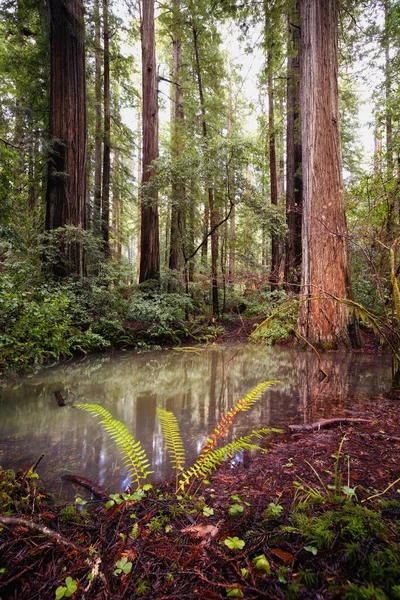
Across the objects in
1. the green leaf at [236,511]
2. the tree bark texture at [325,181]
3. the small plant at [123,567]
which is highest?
the tree bark texture at [325,181]

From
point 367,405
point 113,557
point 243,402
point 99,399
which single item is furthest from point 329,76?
point 113,557

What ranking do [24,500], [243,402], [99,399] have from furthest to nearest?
[99,399], [243,402], [24,500]

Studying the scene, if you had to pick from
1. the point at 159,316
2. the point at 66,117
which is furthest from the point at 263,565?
the point at 66,117

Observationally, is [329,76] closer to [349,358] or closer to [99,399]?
→ [349,358]

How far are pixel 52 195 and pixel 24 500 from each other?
7638 mm

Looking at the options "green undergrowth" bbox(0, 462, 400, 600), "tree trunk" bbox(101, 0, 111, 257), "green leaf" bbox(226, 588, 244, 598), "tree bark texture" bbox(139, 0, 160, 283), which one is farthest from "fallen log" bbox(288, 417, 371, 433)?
"tree trunk" bbox(101, 0, 111, 257)

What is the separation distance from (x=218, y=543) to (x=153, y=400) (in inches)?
113

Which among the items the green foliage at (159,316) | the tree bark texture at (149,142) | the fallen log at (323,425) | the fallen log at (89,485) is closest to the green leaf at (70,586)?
the fallen log at (89,485)

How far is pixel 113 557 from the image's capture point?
42.0 inches

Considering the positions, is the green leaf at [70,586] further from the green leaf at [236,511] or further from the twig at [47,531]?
the green leaf at [236,511]

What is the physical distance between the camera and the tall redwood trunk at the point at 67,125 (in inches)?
291

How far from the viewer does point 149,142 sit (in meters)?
10.5

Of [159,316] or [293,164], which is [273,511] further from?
[293,164]

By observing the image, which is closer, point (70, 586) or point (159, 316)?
point (70, 586)
